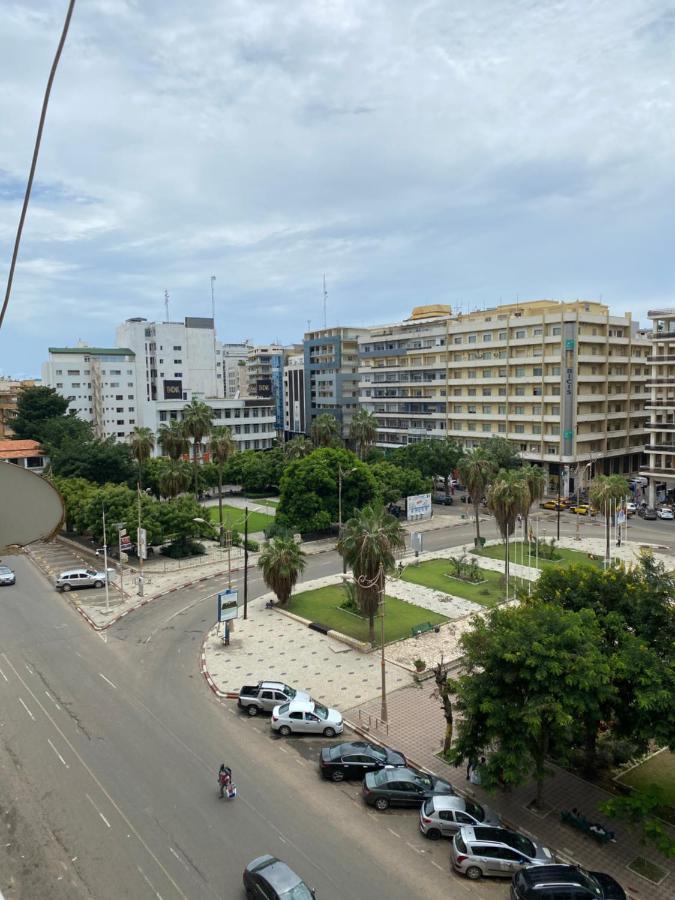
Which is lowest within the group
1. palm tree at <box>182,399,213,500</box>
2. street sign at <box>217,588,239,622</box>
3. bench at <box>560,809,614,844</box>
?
bench at <box>560,809,614,844</box>

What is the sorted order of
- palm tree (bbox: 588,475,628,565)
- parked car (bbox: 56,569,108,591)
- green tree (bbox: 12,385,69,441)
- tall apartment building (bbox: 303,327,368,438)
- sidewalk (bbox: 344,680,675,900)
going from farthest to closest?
tall apartment building (bbox: 303,327,368,438)
green tree (bbox: 12,385,69,441)
palm tree (bbox: 588,475,628,565)
parked car (bbox: 56,569,108,591)
sidewalk (bbox: 344,680,675,900)

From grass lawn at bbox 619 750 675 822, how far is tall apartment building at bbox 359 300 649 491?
184 ft

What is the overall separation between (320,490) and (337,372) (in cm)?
6670

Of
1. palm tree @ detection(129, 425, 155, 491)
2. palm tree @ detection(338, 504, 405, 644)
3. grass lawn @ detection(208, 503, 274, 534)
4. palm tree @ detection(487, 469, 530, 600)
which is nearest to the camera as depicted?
palm tree @ detection(338, 504, 405, 644)

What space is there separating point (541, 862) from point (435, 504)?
58384 mm

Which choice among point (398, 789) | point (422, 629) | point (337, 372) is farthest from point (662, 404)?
point (398, 789)

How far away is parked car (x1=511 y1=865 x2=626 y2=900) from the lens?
1586cm

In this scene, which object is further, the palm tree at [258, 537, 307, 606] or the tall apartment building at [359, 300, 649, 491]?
the tall apartment building at [359, 300, 649, 491]

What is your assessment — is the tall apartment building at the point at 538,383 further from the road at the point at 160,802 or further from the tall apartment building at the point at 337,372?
the road at the point at 160,802

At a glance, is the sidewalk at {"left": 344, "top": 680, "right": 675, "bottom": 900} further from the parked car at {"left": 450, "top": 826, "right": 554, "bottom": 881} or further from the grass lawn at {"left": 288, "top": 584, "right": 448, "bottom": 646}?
the grass lawn at {"left": 288, "top": 584, "right": 448, "bottom": 646}

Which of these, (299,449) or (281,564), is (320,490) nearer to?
(281,564)

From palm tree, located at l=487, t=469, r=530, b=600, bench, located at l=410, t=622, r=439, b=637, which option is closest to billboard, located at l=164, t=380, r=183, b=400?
palm tree, located at l=487, t=469, r=530, b=600

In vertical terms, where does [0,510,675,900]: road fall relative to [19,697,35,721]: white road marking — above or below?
below

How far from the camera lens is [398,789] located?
20.5 m
